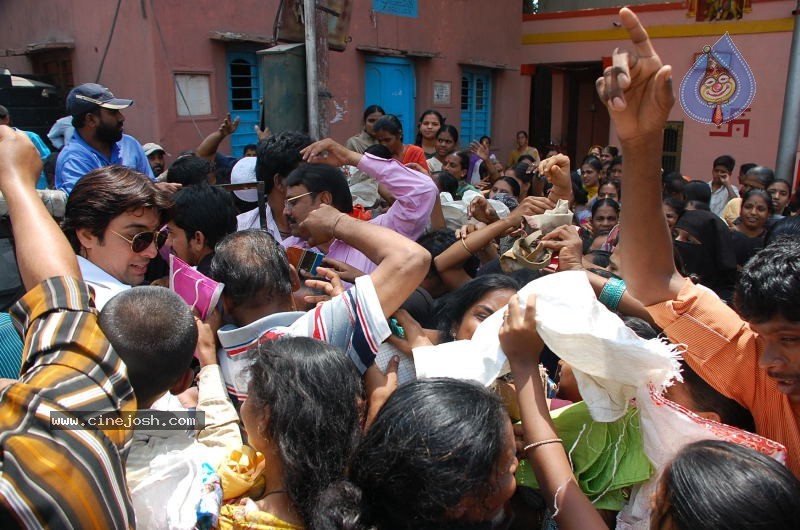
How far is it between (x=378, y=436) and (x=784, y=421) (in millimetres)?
899

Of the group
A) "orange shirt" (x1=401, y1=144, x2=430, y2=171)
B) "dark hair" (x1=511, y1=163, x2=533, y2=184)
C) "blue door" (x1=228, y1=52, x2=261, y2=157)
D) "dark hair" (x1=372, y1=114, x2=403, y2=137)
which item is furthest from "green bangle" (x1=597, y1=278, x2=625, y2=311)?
"blue door" (x1=228, y1=52, x2=261, y2=157)

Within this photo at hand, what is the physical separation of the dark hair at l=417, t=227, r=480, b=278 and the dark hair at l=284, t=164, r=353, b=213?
22.4 inches

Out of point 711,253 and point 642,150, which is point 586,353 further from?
point 711,253

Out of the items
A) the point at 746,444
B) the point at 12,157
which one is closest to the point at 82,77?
the point at 12,157

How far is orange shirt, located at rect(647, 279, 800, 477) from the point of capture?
4.34 ft

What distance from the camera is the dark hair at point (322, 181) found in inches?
91.5

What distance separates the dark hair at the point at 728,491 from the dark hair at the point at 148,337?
3.35ft

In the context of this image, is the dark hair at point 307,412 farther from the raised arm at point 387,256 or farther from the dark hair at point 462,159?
the dark hair at point 462,159

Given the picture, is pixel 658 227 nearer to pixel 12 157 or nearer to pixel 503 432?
pixel 503 432

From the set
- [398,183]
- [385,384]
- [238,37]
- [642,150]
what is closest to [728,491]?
[642,150]

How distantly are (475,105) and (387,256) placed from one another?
1096cm

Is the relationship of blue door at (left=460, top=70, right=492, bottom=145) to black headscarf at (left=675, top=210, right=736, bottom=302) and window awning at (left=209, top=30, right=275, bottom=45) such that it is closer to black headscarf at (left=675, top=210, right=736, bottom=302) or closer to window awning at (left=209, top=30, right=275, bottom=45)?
window awning at (left=209, top=30, right=275, bottom=45)

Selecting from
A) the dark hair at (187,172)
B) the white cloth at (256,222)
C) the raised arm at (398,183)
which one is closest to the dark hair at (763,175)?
the raised arm at (398,183)

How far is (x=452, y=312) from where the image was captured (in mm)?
1875
